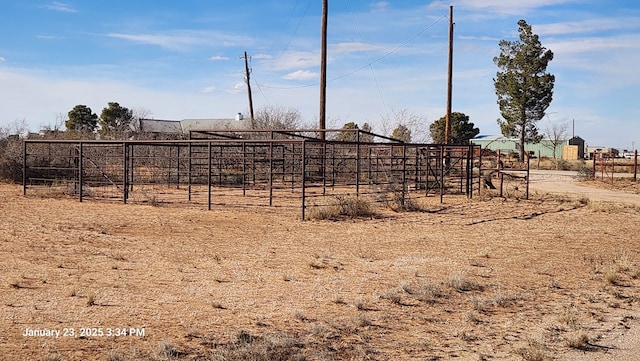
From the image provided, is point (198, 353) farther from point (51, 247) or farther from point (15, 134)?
point (15, 134)

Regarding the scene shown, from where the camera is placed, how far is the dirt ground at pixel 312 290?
5656 millimetres

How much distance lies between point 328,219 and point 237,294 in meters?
7.97

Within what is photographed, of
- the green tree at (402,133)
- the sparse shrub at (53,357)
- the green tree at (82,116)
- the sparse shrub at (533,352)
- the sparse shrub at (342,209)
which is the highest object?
the green tree at (82,116)

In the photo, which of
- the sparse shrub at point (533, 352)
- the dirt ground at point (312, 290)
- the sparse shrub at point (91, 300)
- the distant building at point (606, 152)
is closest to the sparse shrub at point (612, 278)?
the dirt ground at point (312, 290)

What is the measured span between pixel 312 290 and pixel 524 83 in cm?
4796

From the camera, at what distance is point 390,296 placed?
7.52 m

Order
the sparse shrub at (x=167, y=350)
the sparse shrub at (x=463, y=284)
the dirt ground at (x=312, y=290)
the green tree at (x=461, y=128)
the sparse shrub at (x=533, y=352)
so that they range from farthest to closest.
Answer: the green tree at (x=461, y=128)
the sparse shrub at (x=463, y=284)
the dirt ground at (x=312, y=290)
the sparse shrub at (x=533, y=352)
the sparse shrub at (x=167, y=350)

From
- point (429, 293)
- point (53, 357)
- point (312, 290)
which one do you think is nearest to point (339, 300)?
point (312, 290)

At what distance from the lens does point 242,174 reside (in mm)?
24031

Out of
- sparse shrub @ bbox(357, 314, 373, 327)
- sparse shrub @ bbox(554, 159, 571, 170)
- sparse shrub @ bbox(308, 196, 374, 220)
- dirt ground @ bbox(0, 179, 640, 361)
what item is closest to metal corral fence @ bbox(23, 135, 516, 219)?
sparse shrub @ bbox(308, 196, 374, 220)

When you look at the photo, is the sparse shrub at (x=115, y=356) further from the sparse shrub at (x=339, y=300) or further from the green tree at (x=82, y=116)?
the green tree at (x=82, y=116)

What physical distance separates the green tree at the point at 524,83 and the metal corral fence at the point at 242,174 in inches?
969

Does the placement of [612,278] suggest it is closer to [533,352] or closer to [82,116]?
[533,352]

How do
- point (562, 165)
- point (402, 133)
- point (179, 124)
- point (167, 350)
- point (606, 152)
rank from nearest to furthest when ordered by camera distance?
1. point (167, 350)
2. point (402, 133)
3. point (562, 165)
4. point (606, 152)
5. point (179, 124)
